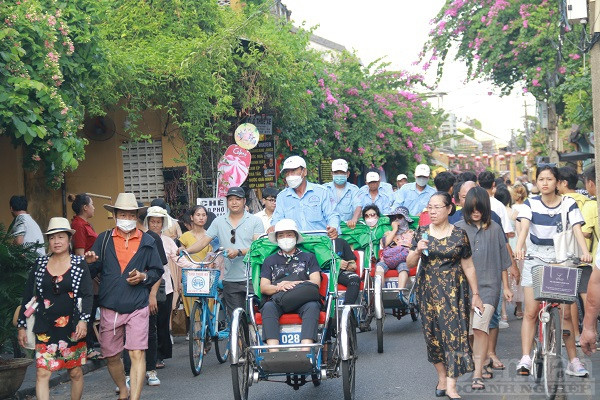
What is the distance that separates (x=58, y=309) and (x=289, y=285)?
2.13 metres

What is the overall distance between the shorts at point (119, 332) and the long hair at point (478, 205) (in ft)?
11.3

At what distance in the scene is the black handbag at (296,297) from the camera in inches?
336

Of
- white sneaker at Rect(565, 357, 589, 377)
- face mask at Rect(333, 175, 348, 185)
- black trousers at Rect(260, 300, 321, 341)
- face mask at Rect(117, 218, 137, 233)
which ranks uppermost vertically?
face mask at Rect(333, 175, 348, 185)

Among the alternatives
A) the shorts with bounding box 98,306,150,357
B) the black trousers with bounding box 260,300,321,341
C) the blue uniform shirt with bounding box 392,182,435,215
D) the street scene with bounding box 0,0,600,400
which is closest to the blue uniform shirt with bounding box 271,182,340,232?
the street scene with bounding box 0,0,600,400

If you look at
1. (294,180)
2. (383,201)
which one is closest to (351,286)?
(294,180)

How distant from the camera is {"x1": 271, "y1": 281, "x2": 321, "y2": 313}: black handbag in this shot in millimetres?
8547

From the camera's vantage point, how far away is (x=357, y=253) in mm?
12211

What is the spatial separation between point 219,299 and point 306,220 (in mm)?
A: 1652

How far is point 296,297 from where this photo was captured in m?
8.55

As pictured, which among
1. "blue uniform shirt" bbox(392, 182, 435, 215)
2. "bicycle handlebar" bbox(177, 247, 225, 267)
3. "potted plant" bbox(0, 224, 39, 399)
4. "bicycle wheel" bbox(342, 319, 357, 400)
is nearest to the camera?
"bicycle wheel" bbox(342, 319, 357, 400)

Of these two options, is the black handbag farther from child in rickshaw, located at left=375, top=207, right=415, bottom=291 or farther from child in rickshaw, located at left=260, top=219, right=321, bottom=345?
child in rickshaw, located at left=375, top=207, right=415, bottom=291

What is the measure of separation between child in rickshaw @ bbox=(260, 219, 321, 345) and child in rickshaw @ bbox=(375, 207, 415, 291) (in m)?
3.77

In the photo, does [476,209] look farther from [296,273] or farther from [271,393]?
[271,393]

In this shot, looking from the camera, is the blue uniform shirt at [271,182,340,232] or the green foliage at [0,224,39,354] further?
the blue uniform shirt at [271,182,340,232]
